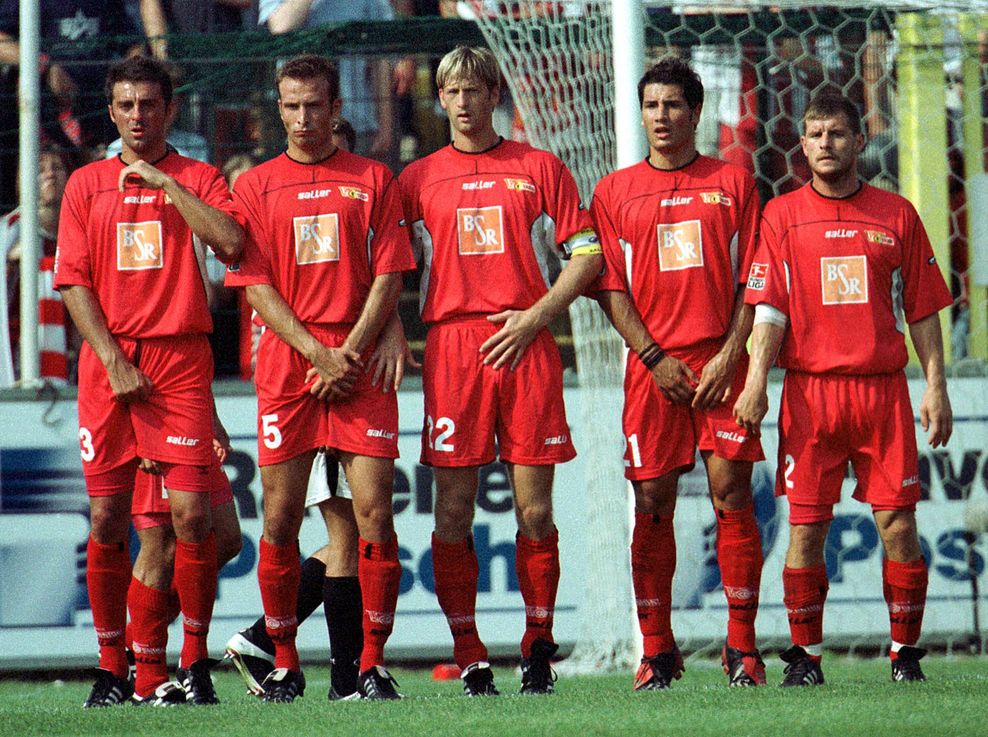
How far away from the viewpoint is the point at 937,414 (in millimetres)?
5535

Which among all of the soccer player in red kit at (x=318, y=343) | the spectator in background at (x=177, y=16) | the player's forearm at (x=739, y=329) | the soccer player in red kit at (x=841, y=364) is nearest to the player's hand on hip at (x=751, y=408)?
the soccer player in red kit at (x=841, y=364)

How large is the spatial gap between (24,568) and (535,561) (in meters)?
3.26

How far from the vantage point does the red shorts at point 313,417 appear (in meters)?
5.29

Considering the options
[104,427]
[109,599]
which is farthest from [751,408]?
[109,599]

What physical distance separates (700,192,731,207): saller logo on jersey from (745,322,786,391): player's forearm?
0.43 meters

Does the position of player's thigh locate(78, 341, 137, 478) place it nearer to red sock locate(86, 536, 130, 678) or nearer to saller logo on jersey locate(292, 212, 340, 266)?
red sock locate(86, 536, 130, 678)

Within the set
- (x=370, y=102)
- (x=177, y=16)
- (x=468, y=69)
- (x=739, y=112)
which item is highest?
(x=177, y=16)

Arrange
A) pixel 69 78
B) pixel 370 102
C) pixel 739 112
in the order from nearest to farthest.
A: pixel 739 112 → pixel 69 78 → pixel 370 102

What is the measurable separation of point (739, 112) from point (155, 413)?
3884mm

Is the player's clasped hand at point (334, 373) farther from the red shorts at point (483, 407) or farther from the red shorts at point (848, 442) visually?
the red shorts at point (848, 442)

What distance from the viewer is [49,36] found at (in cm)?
870

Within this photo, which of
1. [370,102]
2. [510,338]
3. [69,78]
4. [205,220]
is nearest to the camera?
[205,220]

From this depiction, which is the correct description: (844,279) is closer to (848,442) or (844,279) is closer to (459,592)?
(848,442)

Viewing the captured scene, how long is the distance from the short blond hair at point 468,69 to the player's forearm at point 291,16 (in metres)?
3.87
